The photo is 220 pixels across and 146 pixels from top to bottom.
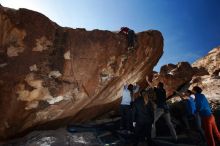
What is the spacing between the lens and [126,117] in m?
10.0

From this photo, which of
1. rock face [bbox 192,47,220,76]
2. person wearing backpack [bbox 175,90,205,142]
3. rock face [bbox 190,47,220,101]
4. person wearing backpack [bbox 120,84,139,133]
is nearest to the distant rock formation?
rock face [bbox 190,47,220,101]

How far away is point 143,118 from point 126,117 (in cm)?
158

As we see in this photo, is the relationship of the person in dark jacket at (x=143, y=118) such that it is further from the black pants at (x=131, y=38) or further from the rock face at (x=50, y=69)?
the black pants at (x=131, y=38)

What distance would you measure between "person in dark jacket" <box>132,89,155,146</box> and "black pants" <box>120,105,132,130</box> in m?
0.99

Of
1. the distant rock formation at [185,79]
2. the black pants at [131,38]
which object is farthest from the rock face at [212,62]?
the black pants at [131,38]

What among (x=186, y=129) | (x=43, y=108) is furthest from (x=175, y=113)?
(x=43, y=108)

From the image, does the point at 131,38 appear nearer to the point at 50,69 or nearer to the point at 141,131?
the point at 50,69

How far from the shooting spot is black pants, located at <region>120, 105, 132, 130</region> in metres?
9.80

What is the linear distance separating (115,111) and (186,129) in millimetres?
3017

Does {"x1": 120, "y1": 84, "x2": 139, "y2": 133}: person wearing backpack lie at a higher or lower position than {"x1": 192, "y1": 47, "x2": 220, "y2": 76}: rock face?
lower

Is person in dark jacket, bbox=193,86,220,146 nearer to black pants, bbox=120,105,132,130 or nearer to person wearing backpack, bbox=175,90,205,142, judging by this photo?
person wearing backpack, bbox=175,90,205,142

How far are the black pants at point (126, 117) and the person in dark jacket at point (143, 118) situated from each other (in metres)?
0.99

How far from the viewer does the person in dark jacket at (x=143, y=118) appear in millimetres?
8516

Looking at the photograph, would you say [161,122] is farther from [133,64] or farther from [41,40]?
[41,40]
